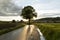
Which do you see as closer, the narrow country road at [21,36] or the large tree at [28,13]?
the narrow country road at [21,36]

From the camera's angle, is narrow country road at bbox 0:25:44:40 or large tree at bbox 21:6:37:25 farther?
large tree at bbox 21:6:37:25

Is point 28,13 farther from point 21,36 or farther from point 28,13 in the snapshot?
point 21,36

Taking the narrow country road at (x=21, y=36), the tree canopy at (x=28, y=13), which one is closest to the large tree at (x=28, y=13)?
the tree canopy at (x=28, y=13)

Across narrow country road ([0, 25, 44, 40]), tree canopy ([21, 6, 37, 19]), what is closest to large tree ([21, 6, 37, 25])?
tree canopy ([21, 6, 37, 19])

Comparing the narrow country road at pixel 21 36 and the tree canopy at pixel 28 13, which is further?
the tree canopy at pixel 28 13

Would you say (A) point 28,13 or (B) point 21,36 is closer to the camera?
(B) point 21,36

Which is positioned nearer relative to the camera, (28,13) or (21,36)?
(21,36)

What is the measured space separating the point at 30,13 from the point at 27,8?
701cm

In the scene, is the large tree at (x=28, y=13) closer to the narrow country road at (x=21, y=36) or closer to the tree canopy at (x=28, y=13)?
the tree canopy at (x=28, y=13)

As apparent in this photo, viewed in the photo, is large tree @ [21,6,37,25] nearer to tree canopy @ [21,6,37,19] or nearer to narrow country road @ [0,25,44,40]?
tree canopy @ [21,6,37,19]

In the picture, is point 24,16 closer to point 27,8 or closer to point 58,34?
point 27,8

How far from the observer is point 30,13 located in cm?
13062

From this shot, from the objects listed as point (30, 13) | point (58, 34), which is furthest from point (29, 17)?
point (58, 34)

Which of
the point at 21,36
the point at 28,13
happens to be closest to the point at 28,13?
the point at 28,13
